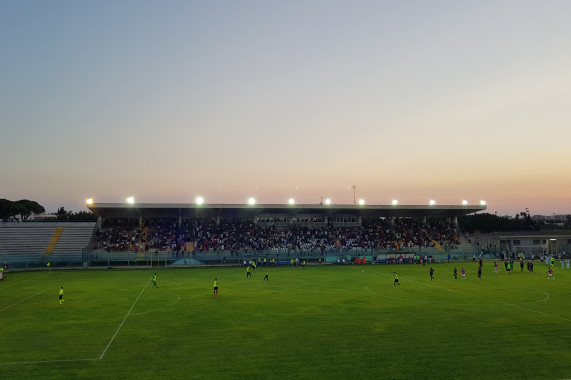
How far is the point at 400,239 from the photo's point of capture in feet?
299

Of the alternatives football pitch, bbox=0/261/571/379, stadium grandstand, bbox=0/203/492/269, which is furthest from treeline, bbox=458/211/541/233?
football pitch, bbox=0/261/571/379

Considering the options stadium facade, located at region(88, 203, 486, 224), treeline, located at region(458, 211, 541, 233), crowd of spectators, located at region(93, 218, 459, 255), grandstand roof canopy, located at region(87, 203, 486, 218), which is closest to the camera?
crowd of spectators, located at region(93, 218, 459, 255)

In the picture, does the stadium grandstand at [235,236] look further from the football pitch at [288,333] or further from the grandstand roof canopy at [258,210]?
the football pitch at [288,333]

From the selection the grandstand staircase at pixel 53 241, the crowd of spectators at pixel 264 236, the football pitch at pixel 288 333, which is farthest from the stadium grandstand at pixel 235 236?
the football pitch at pixel 288 333

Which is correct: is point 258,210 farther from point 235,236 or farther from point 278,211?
point 235,236

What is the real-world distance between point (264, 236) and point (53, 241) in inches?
1508

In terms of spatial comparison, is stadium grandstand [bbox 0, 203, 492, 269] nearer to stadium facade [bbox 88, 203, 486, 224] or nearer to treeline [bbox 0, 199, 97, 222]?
stadium facade [bbox 88, 203, 486, 224]

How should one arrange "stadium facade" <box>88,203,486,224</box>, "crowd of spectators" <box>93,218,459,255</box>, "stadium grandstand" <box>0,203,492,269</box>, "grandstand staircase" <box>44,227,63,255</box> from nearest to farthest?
"stadium grandstand" <box>0,203,492,269</box>, "grandstand staircase" <box>44,227,63,255</box>, "crowd of spectators" <box>93,218,459,255</box>, "stadium facade" <box>88,203,486,224</box>

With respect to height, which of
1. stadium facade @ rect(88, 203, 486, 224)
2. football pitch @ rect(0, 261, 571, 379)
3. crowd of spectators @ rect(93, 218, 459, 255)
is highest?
stadium facade @ rect(88, 203, 486, 224)

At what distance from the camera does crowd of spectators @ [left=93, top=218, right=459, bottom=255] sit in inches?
3132

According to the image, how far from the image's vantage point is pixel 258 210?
87875 millimetres

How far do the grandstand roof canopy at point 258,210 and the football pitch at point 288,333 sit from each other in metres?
39.2

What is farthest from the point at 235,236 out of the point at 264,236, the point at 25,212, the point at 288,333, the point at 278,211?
the point at 25,212

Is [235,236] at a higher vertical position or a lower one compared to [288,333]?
higher
